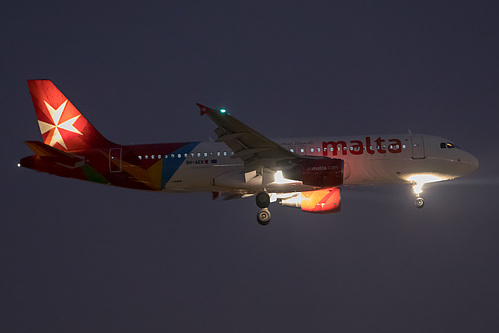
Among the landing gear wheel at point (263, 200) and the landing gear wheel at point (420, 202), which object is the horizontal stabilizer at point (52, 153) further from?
the landing gear wheel at point (420, 202)

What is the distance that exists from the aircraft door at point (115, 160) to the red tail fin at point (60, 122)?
127cm

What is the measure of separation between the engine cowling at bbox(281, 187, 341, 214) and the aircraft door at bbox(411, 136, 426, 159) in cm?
618

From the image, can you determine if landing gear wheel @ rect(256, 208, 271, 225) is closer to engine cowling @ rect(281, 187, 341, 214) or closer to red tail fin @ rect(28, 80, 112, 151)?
engine cowling @ rect(281, 187, 341, 214)

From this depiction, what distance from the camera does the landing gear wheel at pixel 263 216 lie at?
45.8 metres

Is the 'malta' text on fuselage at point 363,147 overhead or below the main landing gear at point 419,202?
overhead

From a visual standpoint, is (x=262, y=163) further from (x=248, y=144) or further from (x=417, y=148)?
(x=417, y=148)

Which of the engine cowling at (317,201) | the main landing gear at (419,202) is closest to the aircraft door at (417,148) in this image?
the main landing gear at (419,202)

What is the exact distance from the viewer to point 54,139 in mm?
48781

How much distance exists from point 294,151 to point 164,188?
8.48 m

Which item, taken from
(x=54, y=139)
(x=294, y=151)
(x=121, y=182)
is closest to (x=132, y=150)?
(x=121, y=182)

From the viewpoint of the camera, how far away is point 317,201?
4959cm

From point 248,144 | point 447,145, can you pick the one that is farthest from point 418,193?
point 248,144

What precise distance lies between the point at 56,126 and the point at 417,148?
23.1 m

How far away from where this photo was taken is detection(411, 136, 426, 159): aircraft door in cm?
4478
